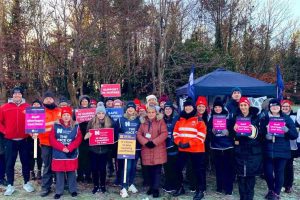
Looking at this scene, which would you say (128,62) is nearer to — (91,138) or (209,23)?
(209,23)

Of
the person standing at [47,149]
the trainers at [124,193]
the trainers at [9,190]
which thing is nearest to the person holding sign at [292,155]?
the trainers at [124,193]

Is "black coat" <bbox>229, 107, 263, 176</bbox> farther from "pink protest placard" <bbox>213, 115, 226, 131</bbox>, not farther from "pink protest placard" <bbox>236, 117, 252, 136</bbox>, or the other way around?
"pink protest placard" <bbox>213, 115, 226, 131</bbox>

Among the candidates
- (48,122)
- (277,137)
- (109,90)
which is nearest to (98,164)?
(48,122)

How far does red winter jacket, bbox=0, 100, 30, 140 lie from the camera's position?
6.85m

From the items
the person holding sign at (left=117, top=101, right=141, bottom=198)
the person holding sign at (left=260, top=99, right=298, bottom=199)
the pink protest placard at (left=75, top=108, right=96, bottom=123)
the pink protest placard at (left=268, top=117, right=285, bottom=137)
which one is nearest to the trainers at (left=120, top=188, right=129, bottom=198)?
the person holding sign at (left=117, top=101, right=141, bottom=198)

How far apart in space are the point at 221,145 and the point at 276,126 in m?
1.15

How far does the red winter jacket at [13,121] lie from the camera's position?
6848 mm

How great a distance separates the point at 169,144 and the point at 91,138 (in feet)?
5.21

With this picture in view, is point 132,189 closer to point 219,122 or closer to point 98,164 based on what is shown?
point 98,164

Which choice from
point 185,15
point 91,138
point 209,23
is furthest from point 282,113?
point 209,23

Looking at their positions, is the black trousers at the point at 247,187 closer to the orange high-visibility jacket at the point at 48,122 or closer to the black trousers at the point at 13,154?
the orange high-visibility jacket at the point at 48,122

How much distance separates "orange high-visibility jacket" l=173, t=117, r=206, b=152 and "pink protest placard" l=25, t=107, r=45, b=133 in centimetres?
269

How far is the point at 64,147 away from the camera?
6.55 m

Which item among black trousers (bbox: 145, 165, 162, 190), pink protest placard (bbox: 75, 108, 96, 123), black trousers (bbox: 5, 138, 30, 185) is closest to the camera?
Result: black trousers (bbox: 145, 165, 162, 190)
